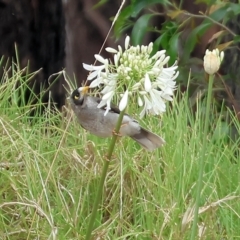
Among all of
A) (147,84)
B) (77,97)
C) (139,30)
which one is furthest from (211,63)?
(139,30)

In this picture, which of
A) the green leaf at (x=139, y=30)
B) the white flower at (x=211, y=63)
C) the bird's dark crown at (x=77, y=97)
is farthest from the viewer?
the green leaf at (x=139, y=30)

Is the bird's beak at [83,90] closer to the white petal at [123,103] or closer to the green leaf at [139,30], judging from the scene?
the green leaf at [139,30]

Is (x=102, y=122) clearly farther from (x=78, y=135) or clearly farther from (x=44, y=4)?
(x=44, y=4)

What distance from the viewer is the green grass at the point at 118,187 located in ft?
5.15

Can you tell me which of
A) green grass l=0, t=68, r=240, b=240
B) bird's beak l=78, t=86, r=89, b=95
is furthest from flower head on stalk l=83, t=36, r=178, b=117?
bird's beak l=78, t=86, r=89, b=95

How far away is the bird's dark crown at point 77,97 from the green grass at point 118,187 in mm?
120

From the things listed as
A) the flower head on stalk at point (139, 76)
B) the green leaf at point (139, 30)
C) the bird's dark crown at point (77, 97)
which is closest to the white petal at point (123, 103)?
the flower head on stalk at point (139, 76)

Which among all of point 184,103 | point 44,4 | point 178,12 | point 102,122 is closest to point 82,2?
point 44,4

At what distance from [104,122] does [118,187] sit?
0.60 feet

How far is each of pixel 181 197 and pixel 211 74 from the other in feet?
2.62

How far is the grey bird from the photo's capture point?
1544mm

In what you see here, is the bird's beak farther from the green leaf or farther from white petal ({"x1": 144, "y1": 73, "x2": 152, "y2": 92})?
white petal ({"x1": 144, "y1": 73, "x2": 152, "y2": 92})

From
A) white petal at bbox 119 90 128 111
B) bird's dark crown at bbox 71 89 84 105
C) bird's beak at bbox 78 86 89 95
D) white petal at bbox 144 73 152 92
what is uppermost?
white petal at bbox 144 73 152 92

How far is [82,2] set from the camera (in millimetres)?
3383
